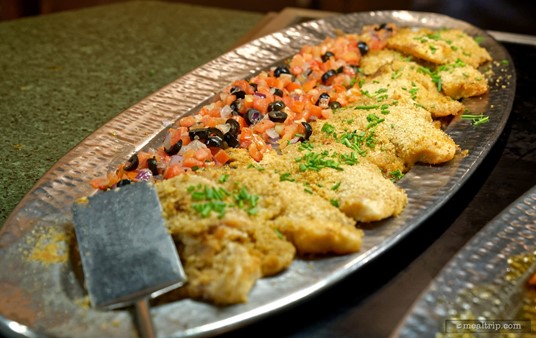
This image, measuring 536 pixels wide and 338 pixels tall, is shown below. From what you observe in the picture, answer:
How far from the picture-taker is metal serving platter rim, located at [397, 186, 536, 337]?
193cm

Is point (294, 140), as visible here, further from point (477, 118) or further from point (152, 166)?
point (477, 118)

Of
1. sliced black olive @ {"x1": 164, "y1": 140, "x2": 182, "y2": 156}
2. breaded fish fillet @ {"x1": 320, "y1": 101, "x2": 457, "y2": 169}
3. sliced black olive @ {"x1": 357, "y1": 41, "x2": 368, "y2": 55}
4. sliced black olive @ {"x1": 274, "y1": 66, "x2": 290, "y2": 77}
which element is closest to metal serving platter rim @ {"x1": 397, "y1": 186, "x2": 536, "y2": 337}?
breaded fish fillet @ {"x1": 320, "y1": 101, "x2": 457, "y2": 169}

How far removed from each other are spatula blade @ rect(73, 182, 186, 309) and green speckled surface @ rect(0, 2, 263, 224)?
774 mm

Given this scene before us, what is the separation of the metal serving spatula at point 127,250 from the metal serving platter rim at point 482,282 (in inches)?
32.0

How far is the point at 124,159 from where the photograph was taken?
9.39 ft

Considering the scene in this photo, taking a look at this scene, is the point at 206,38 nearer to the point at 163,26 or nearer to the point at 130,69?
the point at 163,26

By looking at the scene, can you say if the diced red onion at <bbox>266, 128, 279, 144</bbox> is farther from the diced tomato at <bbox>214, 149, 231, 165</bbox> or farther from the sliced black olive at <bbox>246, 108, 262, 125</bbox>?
the diced tomato at <bbox>214, 149, 231, 165</bbox>

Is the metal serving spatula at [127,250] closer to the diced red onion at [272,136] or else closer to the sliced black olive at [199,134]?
the sliced black olive at [199,134]

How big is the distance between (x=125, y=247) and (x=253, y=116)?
132 centimetres

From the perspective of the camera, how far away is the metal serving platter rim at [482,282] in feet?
6.35

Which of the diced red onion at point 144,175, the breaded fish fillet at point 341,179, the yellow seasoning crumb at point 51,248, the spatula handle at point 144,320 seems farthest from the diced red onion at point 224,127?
the spatula handle at point 144,320

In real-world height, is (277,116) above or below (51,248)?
above

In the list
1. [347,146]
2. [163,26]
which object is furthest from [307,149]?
[163,26]

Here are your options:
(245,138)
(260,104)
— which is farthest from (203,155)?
(260,104)
